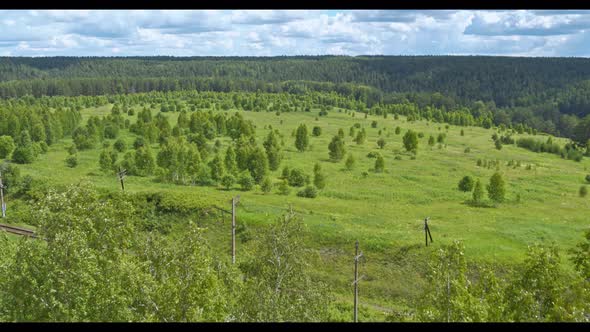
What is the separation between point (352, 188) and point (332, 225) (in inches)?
675

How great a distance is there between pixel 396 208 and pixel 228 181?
21013 mm

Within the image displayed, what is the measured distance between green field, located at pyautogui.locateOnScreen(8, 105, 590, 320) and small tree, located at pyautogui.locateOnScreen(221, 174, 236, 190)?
2.19 meters

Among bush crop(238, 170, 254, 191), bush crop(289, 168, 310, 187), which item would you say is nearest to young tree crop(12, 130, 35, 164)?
bush crop(238, 170, 254, 191)

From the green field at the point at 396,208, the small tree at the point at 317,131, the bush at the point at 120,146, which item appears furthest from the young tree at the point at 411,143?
the bush at the point at 120,146

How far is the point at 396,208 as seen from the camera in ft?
194

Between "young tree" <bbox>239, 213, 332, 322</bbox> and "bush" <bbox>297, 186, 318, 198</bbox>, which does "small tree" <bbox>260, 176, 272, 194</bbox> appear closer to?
"bush" <bbox>297, 186, 318, 198</bbox>

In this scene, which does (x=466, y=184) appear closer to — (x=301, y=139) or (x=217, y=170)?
(x=301, y=139)

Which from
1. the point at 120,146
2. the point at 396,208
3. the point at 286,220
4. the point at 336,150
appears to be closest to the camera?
the point at 286,220

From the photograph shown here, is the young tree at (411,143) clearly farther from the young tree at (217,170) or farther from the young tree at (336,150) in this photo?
the young tree at (217,170)

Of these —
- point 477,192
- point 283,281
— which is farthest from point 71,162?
point 283,281

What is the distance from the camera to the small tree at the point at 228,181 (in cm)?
6594

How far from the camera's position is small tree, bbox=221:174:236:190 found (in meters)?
65.9
